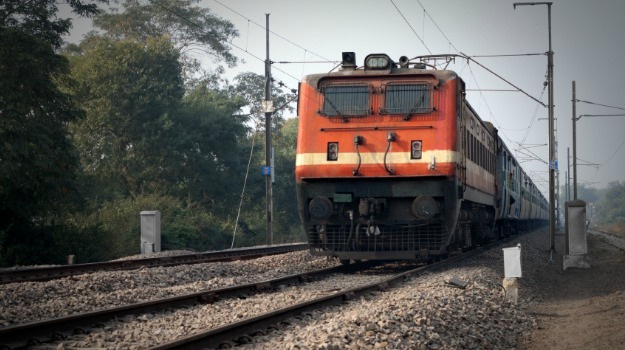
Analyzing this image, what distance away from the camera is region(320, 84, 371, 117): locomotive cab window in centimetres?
1442

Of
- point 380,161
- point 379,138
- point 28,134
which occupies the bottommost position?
point 380,161

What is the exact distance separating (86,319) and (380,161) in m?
7.40

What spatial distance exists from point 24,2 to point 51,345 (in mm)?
19461

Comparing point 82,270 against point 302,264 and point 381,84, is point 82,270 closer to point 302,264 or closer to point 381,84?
point 302,264

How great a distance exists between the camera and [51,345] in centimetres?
694

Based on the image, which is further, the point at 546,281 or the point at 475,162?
the point at 475,162

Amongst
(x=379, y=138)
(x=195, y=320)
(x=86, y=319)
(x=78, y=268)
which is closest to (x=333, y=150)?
(x=379, y=138)

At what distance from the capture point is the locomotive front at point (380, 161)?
1391cm

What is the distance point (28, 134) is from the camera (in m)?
20.3

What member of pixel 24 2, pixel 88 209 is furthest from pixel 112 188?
pixel 24 2

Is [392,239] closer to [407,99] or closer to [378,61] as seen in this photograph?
[407,99]

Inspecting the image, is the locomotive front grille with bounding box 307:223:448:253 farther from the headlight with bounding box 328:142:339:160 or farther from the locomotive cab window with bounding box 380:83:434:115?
the locomotive cab window with bounding box 380:83:434:115

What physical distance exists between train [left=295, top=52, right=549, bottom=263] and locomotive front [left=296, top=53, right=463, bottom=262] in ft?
0.06

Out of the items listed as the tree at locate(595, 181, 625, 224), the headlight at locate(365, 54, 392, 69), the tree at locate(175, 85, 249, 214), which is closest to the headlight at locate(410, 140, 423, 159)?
the headlight at locate(365, 54, 392, 69)
